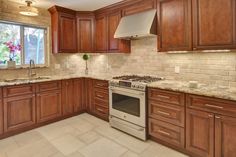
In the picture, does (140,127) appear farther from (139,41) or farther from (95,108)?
(139,41)

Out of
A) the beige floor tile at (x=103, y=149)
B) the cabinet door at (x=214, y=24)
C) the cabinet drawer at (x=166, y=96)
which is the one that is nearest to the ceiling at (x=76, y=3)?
the cabinet door at (x=214, y=24)

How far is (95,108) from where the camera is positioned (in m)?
3.84

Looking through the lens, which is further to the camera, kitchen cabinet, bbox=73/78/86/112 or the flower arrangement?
kitchen cabinet, bbox=73/78/86/112

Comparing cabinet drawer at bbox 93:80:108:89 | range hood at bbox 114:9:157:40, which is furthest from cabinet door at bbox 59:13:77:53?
range hood at bbox 114:9:157:40

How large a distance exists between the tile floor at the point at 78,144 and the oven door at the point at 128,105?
33cm

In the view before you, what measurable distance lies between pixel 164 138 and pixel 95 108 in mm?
1809

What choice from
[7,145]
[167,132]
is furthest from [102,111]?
[7,145]

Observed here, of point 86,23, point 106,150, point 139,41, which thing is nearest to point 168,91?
point 106,150

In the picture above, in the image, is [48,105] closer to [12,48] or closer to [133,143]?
[12,48]

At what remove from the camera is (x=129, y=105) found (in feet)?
9.70

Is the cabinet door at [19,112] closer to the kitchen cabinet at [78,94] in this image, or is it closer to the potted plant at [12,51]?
the potted plant at [12,51]

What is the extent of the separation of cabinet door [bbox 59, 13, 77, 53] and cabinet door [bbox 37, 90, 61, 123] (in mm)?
1063

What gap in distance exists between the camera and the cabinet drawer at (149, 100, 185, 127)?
231cm

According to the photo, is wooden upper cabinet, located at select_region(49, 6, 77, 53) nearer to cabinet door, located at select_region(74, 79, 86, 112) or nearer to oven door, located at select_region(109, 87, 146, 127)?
cabinet door, located at select_region(74, 79, 86, 112)
